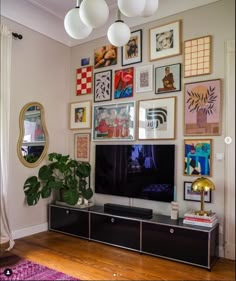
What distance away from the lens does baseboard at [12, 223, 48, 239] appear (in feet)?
9.14

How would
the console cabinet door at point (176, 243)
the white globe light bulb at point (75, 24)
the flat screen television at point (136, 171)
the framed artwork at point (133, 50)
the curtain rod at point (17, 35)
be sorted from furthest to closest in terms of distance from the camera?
the framed artwork at point (133, 50)
the curtain rod at point (17, 35)
the flat screen television at point (136, 171)
the console cabinet door at point (176, 243)
the white globe light bulb at point (75, 24)

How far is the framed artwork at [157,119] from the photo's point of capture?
2.63 m

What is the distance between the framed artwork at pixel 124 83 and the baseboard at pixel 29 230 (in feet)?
5.66

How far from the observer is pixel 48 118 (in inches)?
126

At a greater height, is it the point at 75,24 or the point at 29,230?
the point at 75,24

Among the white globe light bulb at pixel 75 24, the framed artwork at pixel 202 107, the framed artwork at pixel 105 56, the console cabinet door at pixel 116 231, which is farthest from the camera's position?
the framed artwork at pixel 105 56

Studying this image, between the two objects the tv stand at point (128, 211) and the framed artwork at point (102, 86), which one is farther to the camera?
the framed artwork at point (102, 86)

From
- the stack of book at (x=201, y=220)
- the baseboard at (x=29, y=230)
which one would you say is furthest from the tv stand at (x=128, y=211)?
the baseboard at (x=29, y=230)

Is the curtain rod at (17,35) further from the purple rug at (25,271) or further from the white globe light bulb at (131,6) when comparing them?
the purple rug at (25,271)

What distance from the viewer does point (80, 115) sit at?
331cm

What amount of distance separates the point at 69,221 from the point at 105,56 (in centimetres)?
194

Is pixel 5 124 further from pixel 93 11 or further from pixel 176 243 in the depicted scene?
pixel 176 243

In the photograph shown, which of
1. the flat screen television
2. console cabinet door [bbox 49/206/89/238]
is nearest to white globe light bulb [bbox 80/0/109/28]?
the flat screen television

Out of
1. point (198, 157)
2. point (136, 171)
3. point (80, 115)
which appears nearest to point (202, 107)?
point (198, 157)
